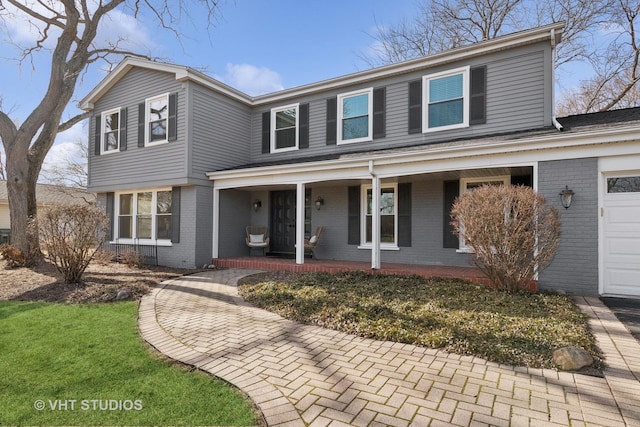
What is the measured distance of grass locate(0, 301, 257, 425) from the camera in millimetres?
2535

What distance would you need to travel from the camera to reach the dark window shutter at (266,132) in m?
11.5

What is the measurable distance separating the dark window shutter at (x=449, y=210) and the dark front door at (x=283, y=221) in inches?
183

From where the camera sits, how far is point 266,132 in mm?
11539

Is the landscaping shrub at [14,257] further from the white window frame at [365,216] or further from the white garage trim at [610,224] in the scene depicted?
the white garage trim at [610,224]

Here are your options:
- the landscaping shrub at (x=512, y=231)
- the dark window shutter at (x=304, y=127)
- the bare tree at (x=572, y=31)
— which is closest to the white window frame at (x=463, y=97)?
the landscaping shrub at (x=512, y=231)

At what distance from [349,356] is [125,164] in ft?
35.2

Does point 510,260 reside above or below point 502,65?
below

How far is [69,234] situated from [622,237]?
10.3m

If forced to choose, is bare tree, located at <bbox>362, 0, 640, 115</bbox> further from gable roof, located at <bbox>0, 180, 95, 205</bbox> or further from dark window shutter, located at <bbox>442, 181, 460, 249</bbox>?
gable roof, located at <bbox>0, 180, 95, 205</bbox>

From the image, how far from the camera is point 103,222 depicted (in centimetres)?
754

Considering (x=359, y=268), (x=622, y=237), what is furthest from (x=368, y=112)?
(x=622, y=237)

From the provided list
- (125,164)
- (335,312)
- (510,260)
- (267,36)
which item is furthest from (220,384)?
(267,36)

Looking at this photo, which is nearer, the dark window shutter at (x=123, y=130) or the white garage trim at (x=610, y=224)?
the white garage trim at (x=610, y=224)

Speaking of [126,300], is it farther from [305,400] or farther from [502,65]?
[502,65]
